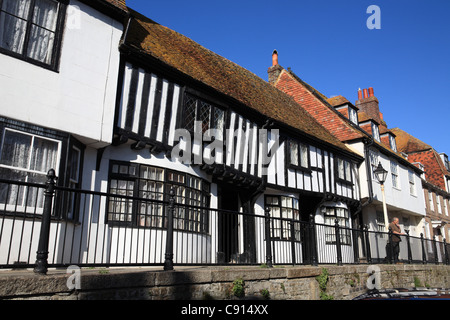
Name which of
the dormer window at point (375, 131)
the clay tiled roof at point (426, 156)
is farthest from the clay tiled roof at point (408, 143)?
the dormer window at point (375, 131)

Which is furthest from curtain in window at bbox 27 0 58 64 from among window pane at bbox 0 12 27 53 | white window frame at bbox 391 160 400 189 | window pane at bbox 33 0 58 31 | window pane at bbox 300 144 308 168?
white window frame at bbox 391 160 400 189

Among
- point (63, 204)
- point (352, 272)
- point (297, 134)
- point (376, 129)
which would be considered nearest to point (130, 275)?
point (63, 204)

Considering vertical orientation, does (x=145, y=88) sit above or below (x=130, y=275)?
above

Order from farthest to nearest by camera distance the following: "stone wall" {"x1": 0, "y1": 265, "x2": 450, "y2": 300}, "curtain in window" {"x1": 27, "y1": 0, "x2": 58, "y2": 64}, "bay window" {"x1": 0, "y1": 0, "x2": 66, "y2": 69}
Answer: "curtain in window" {"x1": 27, "y1": 0, "x2": 58, "y2": 64}, "bay window" {"x1": 0, "y1": 0, "x2": 66, "y2": 69}, "stone wall" {"x1": 0, "y1": 265, "x2": 450, "y2": 300}

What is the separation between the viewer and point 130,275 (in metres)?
5.13

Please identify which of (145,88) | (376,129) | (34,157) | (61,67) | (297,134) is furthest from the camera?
(376,129)

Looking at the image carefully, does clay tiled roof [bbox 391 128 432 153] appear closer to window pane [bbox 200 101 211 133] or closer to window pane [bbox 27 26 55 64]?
window pane [bbox 200 101 211 133]

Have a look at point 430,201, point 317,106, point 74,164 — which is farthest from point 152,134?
point 430,201

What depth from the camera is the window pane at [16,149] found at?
685cm

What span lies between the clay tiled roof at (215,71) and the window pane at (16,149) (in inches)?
135

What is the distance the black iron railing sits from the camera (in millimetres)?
5399

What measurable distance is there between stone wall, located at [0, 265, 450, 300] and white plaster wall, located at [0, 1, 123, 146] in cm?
313

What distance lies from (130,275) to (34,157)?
11.8 feet
